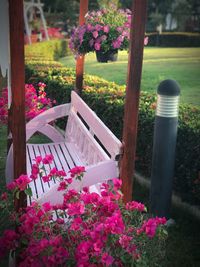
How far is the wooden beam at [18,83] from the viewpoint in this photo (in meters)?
2.37

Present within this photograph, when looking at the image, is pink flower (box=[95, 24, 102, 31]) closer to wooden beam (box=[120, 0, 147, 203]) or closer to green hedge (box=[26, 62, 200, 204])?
green hedge (box=[26, 62, 200, 204])

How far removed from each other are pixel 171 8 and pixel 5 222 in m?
34.2

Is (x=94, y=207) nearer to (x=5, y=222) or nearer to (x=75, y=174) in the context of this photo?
(x=75, y=174)

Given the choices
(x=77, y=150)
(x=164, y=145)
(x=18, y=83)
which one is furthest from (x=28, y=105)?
(x=18, y=83)

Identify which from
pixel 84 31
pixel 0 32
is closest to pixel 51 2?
pixel 84 31

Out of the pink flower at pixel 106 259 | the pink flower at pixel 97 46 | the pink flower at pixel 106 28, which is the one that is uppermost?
the pink flower at pixel 106 28

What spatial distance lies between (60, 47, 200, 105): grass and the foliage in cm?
683

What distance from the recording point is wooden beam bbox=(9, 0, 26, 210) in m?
2.37

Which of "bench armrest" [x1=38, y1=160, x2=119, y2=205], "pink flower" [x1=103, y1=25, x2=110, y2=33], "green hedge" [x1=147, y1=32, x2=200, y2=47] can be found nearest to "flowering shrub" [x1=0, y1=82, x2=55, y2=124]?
"pink flower" [x1=103, y1=25, x2=110, y2=33]

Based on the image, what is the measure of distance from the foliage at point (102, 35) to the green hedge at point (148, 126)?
35.5 inches

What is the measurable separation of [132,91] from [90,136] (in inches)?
39.1

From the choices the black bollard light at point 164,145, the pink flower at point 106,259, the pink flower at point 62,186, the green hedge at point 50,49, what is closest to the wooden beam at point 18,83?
the pink flower at point 62,186

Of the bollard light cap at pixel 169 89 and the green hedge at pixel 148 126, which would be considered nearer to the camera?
the bollard light cap at pixel 169 89

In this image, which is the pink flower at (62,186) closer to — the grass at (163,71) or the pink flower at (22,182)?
the pink flower at (22,182)
